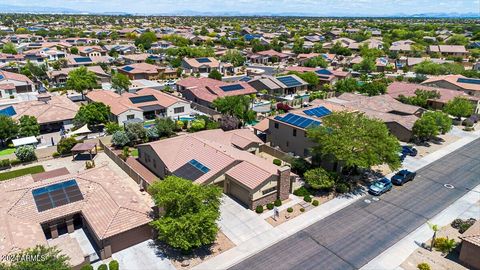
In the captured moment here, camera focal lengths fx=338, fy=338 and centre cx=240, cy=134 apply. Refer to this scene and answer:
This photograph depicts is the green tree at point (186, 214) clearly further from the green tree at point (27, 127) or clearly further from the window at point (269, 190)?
the green tree at point (27, 127)

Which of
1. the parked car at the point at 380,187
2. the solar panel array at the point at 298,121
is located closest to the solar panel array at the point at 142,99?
the solar panel array at the point at 298,121

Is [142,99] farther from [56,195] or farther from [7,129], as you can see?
[56,195]

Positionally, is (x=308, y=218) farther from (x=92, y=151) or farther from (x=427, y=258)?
(x=92, y=151)

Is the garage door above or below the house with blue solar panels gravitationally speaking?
below

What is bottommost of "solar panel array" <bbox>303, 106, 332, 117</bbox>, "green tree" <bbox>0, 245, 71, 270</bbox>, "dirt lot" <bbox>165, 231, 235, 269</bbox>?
"dirt lot" <bbox>165, 231, 235, 269</bbox>

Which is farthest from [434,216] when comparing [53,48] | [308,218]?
[53,48]

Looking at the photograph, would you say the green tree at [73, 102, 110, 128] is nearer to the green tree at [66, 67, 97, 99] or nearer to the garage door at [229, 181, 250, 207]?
the green tree at [66, 67, 97, 99]

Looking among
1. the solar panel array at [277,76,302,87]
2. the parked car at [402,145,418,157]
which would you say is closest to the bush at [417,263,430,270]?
the parked car at [402,145,418,157]
